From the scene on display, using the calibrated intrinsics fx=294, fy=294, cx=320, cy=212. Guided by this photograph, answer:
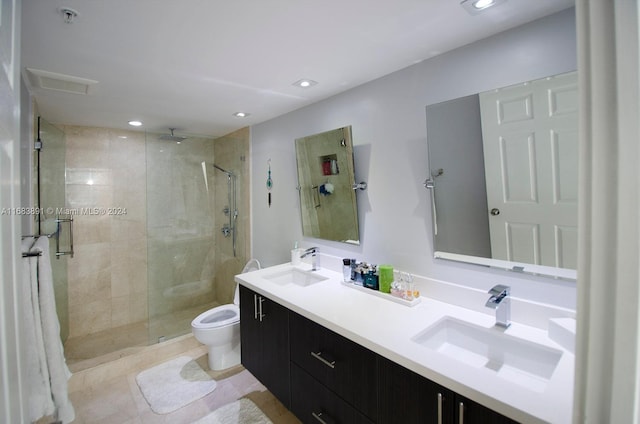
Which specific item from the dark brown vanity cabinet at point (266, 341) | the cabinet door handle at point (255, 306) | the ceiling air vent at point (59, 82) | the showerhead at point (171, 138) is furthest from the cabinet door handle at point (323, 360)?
the showerhead at point (171, 138)

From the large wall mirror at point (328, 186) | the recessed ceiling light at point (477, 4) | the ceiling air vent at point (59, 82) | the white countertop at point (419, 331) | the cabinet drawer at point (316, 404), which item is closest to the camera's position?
the white countertop at point (419, 331)

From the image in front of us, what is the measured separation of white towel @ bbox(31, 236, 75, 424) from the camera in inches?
54.8

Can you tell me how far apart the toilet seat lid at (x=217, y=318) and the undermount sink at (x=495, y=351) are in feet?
5.58

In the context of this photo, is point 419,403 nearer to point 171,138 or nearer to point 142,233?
point 171,138

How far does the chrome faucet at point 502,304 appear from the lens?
1.30 m

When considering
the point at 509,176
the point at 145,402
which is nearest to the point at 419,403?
the point at 509,176

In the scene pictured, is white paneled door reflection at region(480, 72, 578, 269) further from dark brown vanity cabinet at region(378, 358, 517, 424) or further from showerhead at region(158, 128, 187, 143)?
showerhead at region(158, 128, 187, 143)

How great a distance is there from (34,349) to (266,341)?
112 cm

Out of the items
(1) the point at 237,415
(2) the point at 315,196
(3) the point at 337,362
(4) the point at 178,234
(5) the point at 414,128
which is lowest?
(1) the point at 237,415

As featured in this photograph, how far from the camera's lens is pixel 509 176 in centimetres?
136

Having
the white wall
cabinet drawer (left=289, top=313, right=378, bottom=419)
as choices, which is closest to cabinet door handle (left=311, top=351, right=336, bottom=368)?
cabinet drawer (left=289, top=313, right=378, bottom=419)

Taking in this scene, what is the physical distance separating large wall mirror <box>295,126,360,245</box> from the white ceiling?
0.38m

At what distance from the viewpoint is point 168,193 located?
315cm

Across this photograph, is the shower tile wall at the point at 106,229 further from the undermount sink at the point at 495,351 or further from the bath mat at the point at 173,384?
the undermount sink at the point at 495,351
